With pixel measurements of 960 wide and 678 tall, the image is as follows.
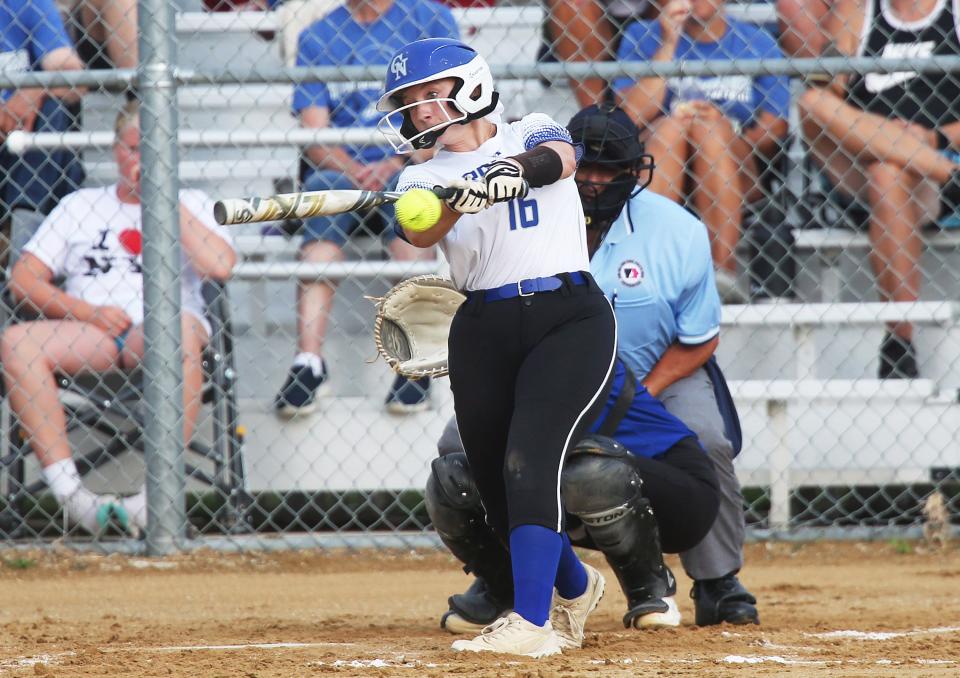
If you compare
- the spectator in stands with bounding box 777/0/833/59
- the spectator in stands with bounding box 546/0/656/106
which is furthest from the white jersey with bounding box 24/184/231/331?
the spectator in stands with bounding box 777/0/833/59

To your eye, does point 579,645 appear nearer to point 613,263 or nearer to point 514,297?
point 514,297

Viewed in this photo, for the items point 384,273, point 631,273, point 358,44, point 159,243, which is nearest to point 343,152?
point 358,44

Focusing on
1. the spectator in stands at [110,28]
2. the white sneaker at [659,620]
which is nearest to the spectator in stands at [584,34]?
the spectator in stands at [110,28]

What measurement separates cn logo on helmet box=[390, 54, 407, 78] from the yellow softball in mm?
404

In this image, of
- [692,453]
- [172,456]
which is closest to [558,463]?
[692,453]

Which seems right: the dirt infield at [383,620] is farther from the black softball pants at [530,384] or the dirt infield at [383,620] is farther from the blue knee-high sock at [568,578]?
the black softball pants at [530,384]

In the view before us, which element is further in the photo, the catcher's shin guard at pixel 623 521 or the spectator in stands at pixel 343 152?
the spectator in stands at pixel 343 152

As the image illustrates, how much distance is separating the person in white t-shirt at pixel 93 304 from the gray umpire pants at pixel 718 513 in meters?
2.33

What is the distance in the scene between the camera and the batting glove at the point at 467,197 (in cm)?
309

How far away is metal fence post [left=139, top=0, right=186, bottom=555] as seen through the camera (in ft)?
17.5

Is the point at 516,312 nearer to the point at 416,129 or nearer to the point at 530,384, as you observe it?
the point at 530,384

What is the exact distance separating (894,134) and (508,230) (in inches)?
121

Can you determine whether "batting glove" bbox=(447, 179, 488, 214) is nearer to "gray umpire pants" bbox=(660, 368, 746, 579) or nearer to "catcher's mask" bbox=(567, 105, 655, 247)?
"catcher's mask" bbox=(567, 105, 655, 247)

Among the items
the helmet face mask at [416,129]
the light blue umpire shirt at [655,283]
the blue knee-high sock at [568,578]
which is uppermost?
the helmet face mask at [416,129]
